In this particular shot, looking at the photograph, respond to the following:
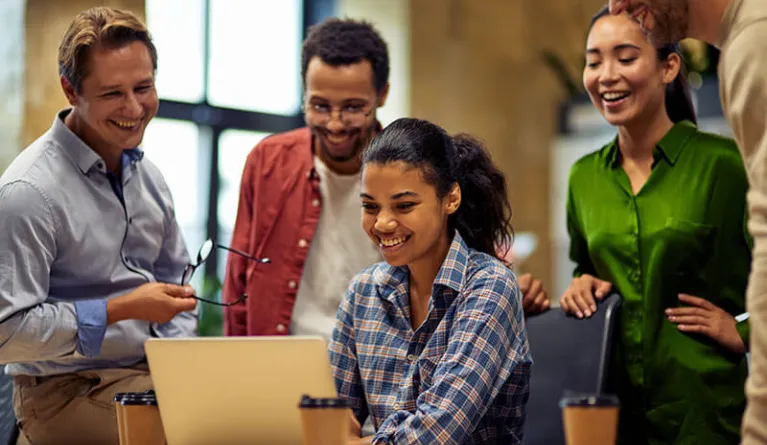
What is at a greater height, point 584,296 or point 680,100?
point 680,100

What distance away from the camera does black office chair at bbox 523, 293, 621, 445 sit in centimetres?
222

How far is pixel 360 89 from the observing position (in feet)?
8.69

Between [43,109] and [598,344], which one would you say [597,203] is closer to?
[598,344]

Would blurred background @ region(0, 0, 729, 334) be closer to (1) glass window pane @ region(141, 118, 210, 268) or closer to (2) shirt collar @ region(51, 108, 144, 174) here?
(1) glass window pane @ region(141, 118, 210, 268)

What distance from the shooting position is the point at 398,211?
204 centimetres

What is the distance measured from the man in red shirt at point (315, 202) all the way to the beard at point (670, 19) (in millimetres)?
1083

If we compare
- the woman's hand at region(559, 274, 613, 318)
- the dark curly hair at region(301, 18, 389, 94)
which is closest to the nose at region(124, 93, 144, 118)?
the dark curly hair at region(301, 18, 389, 94)

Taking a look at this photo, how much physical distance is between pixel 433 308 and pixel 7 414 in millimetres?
1052

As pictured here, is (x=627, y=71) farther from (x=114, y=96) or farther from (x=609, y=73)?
(x=114, y=96)

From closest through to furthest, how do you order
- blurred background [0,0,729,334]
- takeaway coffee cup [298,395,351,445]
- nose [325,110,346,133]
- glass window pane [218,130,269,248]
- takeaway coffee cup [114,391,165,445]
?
takeaway coffee cup [298,395,351,445] → takeaway coffee cup [114,391,165,445] → nose [325,110,346,133] → blurred background [0,0,729,334] → glass window pane [218,130,269,248]

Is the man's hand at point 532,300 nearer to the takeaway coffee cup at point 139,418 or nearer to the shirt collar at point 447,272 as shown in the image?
the shirt collar at point 447,272

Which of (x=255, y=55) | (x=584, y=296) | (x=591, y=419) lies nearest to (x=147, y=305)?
(x=584, y=296)

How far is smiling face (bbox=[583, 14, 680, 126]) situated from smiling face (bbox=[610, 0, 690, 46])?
0.63 meters

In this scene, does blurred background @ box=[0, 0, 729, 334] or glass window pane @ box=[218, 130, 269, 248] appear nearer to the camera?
blurred background @ box=[0, 0, 729, 334]
